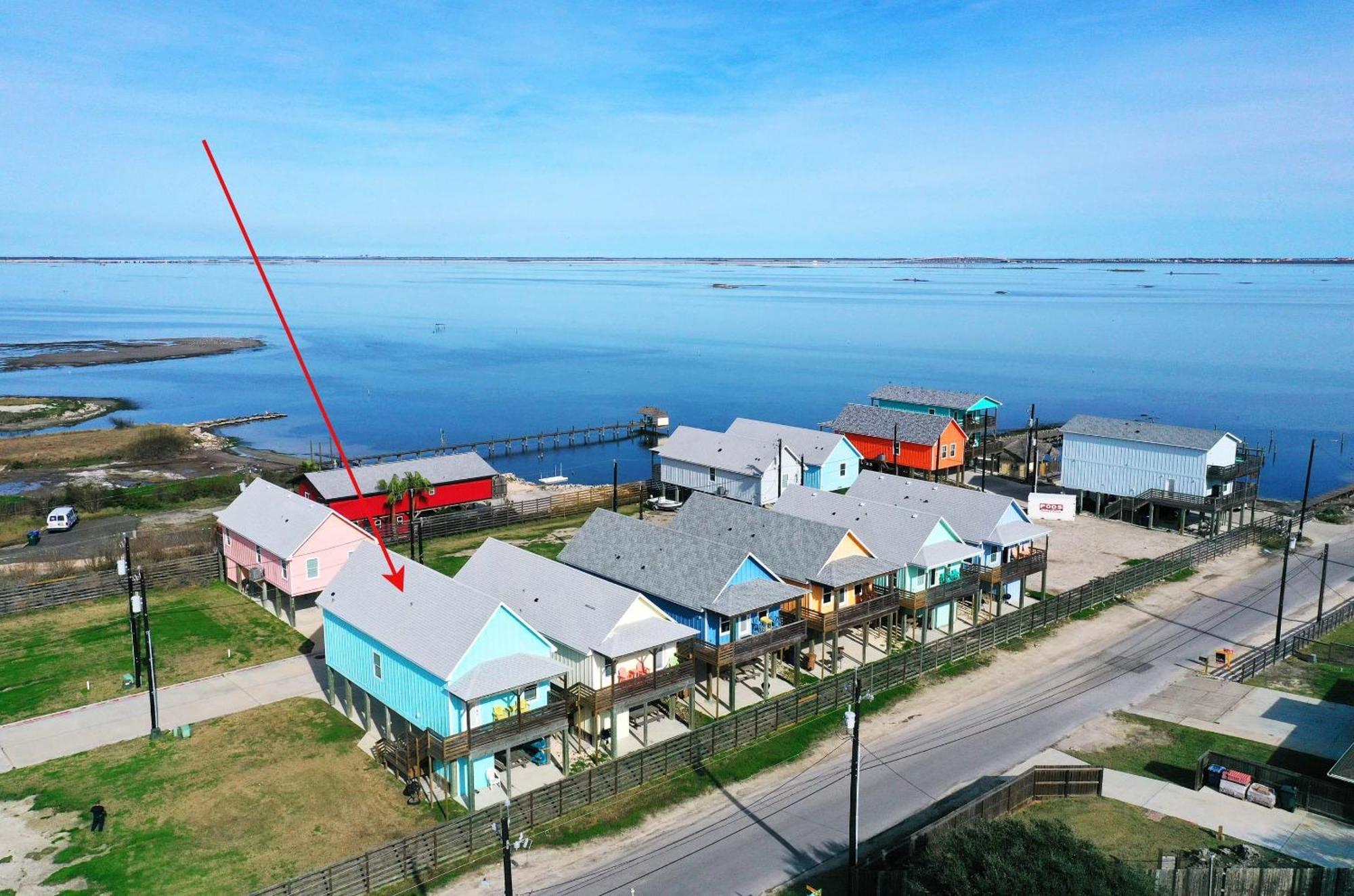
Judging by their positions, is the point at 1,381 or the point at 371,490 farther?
the point at 1,381

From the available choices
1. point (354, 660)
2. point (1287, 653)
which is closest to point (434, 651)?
point (354, 660)

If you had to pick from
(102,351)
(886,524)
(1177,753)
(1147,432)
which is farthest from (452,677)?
(102,351)

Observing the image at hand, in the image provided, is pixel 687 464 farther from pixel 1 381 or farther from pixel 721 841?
pixel 1 381

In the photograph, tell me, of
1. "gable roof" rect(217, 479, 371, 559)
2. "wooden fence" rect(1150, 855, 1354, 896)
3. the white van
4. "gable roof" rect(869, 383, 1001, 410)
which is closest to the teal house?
"gable roof" rect(869, 383, 1001, 410)

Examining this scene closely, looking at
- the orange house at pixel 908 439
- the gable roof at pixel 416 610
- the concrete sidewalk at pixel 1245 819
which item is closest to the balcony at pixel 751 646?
the gable roof at pixel 416 610

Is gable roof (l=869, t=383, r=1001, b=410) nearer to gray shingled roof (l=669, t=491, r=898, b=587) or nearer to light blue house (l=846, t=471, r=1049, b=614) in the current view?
light blue house (l=846, t=471, r=1049, b=614)

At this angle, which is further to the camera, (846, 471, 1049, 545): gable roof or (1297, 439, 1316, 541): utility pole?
(1297, 439, 1316, 541): utility pole
